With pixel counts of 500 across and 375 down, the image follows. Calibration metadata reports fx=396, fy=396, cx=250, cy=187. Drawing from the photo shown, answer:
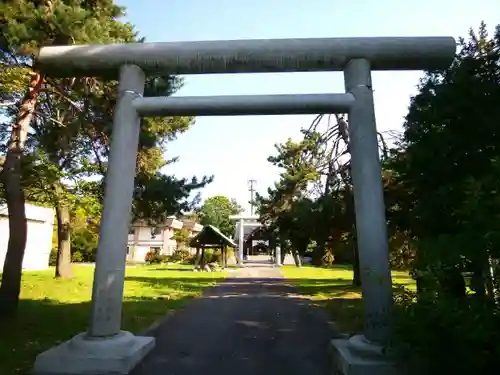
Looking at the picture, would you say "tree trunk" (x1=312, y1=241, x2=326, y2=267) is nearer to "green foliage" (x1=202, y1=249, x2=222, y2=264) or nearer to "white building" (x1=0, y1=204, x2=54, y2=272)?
"green foliage" (x1=202, y1=249, x2=222, y2=264)

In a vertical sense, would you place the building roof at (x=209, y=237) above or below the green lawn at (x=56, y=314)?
above

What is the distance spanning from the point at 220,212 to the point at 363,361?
74826 mm

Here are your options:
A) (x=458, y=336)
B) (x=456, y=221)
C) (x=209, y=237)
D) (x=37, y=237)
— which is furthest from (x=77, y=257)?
(x=458, y=336)

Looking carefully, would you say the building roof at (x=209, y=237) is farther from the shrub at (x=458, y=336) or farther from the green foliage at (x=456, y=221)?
the shrub at (x=458, y=336)

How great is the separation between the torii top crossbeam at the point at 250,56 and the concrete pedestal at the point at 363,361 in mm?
3879

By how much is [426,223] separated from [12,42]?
7501mm

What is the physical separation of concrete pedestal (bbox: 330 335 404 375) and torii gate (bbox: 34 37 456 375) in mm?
32

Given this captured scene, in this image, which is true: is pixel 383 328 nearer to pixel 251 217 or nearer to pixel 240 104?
pixel 240 104

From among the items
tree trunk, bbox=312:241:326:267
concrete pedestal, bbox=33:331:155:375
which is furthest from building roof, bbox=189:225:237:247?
concrete pedestal, bbox=33:331:155:375

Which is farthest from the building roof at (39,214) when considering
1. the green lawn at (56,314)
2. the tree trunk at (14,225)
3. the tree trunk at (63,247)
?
the tree trunk at (14,225)

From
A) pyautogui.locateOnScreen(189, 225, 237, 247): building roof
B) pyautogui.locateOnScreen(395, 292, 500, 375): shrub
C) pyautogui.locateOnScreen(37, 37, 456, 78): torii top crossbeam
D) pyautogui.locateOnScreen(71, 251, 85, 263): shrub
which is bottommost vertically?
pyautogui.locateOnScreen(395, 292, 500, 375): shrub

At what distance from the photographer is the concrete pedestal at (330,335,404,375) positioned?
4.45 meters

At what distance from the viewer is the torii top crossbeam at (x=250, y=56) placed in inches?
224

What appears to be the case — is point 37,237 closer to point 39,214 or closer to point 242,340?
point 39,214
